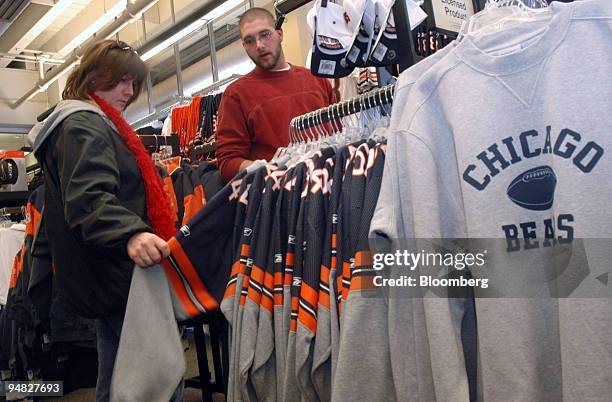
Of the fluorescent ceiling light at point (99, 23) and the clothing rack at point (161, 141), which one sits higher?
the fluorescent ceiling light at point (99, 23)

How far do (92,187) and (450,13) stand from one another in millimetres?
1093

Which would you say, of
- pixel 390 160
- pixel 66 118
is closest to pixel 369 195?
pixel 390 160

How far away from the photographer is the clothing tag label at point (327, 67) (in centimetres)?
162

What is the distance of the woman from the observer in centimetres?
145

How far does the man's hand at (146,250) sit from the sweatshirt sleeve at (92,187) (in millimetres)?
24

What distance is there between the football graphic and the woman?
0.88 meters

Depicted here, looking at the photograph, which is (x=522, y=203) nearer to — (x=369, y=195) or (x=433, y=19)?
(x=369, y=195)

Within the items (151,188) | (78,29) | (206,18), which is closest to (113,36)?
(78,29)

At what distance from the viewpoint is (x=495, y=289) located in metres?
1.00

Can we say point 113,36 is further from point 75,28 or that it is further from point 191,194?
point 191,194

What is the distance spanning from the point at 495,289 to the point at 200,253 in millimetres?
781

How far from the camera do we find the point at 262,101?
2.39 metres

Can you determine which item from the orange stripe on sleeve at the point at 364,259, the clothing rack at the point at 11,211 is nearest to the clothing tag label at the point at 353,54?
the orange stripe on sleeve at the point at 364,259

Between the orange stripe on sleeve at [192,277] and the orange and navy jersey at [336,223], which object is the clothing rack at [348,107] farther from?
the orange stripe on sleeve at [192,277]
